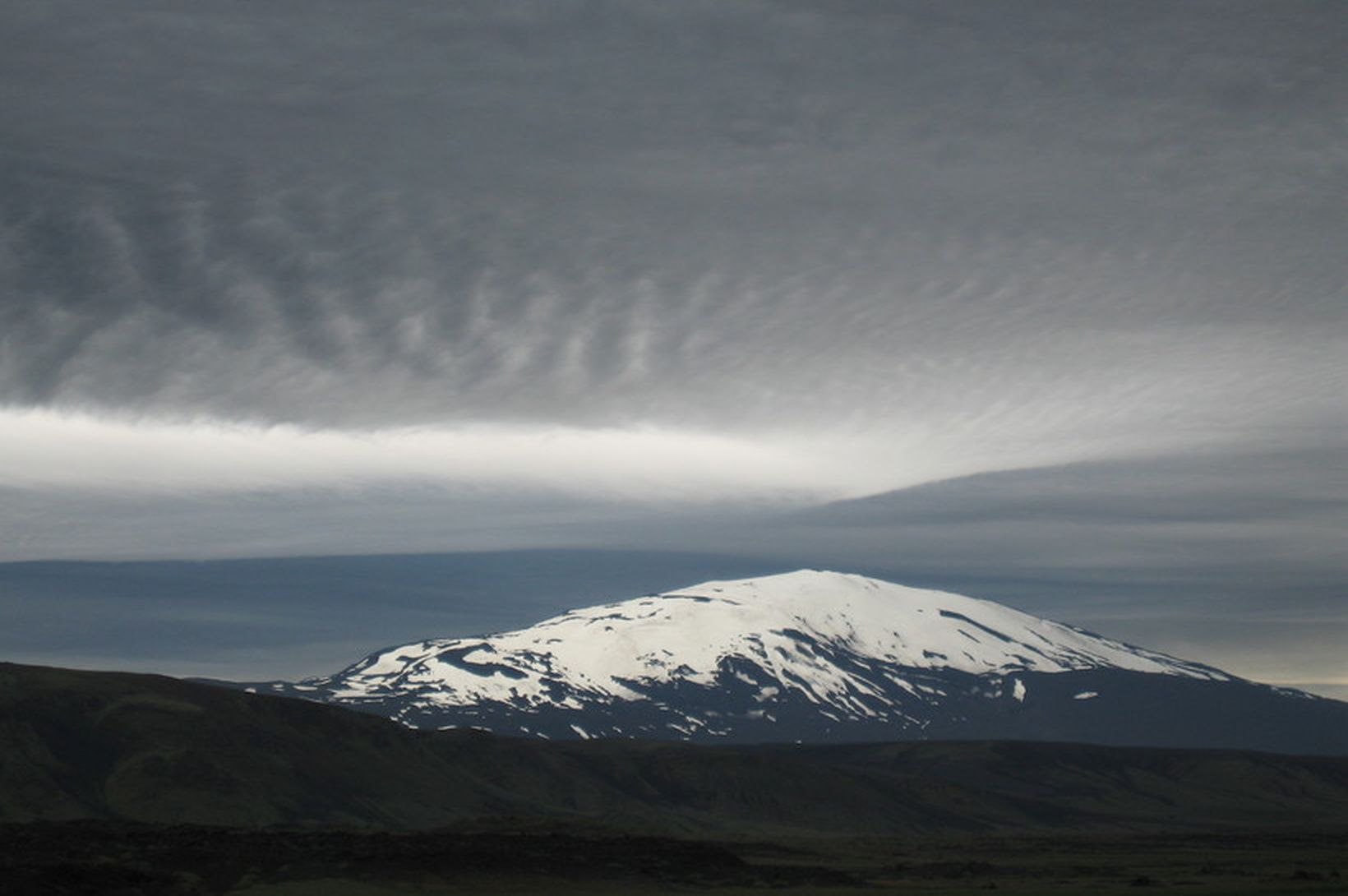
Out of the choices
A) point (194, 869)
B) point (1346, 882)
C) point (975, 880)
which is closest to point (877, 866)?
point (975, 880)

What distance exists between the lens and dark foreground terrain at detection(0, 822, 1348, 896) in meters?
126

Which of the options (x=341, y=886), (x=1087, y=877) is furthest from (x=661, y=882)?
(x=1087, y=877)

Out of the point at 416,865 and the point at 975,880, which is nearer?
the point at 416,865

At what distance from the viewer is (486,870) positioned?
140m

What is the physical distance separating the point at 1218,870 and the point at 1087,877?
21041 millimetres

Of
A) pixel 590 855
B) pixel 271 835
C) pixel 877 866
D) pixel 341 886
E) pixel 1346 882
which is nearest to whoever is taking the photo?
pixel 341 886

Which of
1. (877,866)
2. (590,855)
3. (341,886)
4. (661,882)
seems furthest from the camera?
(877,866)

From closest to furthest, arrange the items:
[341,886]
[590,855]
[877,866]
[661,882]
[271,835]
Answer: [341,886] → [661,882] → [590,855] → [271,835] → [877,866]

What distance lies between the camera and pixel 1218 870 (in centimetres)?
16200

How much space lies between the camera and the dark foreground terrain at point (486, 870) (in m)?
126

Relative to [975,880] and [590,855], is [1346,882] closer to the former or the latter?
[975,880]

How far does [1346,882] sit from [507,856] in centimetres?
7683

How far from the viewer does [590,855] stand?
508ft

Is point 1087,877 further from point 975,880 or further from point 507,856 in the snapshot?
point 507,856
